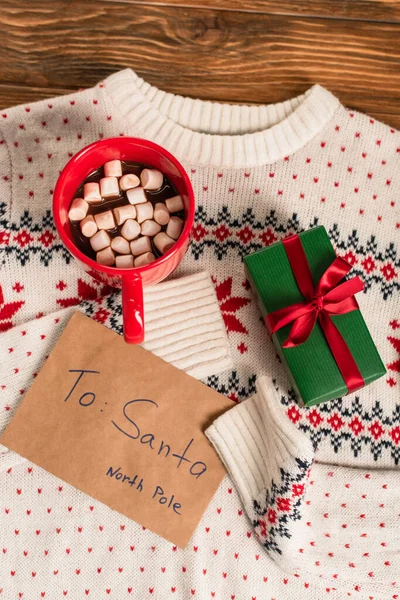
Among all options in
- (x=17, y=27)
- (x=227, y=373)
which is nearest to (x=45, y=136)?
(x=17, y=27)

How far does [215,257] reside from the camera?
2.40 feet

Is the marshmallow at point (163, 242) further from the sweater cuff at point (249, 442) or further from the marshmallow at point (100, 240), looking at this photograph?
the sweater cuff at point (249, 442)

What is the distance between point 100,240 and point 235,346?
0.24m

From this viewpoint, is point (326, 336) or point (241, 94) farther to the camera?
point (241, 94)

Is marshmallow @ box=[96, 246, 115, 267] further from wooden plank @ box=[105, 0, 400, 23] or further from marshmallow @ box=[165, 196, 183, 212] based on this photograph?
wooden plank @ box=[105, 0, 400, 23]

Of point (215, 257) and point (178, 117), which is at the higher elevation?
point (178, 117)

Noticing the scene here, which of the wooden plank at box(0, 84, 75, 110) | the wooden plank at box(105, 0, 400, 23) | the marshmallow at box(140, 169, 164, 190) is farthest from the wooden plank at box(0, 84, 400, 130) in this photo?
the marshmallow at box(140, 169, 164, 190)

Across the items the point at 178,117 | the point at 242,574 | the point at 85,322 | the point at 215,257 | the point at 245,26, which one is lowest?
the point at 242,574

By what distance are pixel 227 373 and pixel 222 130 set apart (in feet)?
1.10

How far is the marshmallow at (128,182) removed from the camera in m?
0.60

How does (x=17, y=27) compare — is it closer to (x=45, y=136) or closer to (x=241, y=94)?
(x=45, y=136)

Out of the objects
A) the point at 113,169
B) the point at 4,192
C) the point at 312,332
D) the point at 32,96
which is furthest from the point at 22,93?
the point at 312,332

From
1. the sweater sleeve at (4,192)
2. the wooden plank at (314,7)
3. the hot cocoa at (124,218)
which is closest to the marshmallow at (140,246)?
the hot cocoa at (124,218)

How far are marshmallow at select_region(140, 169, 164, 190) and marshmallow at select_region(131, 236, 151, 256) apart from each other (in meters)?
0.06
